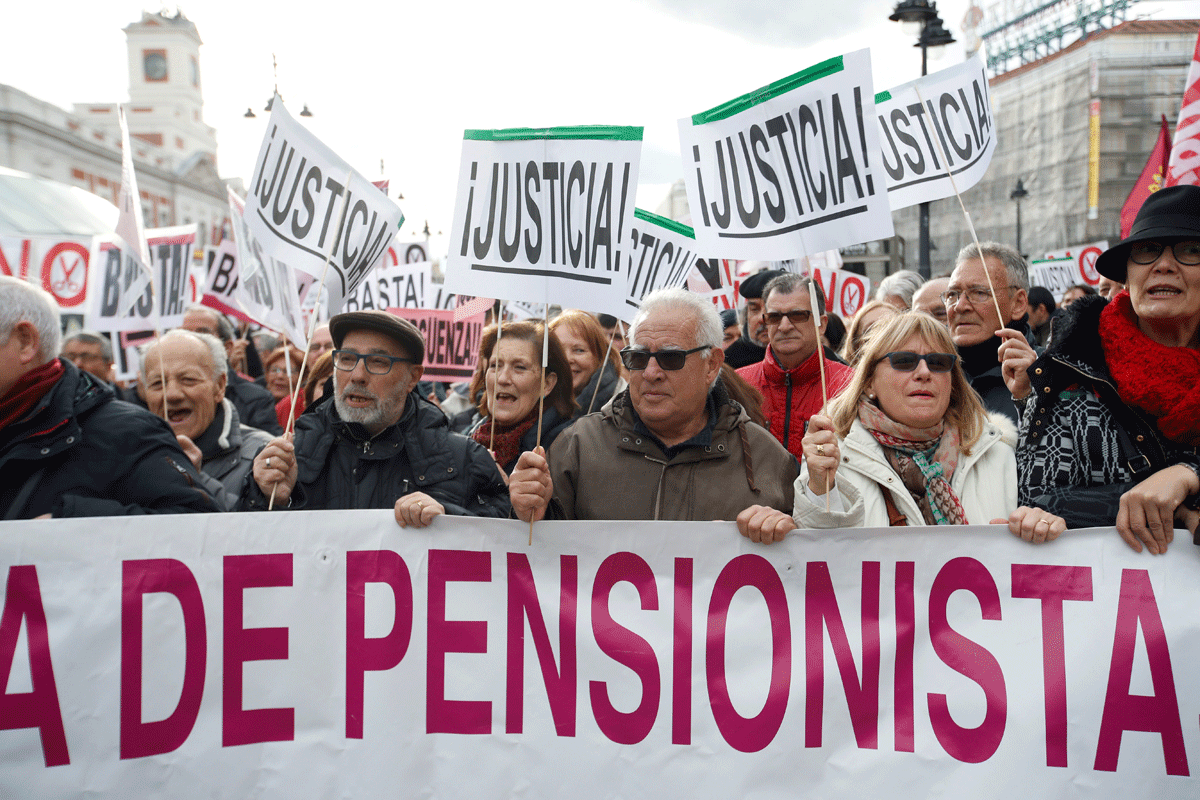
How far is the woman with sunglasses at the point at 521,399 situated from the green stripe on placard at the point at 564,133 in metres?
1.21

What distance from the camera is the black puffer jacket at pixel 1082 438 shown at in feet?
8.27

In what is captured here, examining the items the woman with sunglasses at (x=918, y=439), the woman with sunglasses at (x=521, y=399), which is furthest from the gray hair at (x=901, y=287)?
the woman with sunglasses at (x=918, y=439)

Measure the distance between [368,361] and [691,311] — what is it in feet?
3.50

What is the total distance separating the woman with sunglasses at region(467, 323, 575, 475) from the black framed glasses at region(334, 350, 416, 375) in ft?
2.59

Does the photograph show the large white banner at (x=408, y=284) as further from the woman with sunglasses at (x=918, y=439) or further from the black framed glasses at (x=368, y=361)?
the woman with sunglasses at (x=918, y=439)

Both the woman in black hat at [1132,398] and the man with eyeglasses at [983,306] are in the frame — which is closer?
the woman in black hat at [1132,398]

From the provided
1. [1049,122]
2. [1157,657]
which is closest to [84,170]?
[1049,122]

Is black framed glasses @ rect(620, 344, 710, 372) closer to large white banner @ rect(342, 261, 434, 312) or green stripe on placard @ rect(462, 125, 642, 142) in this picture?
green stripe on placard @ rect(462, 125, 642, 142)

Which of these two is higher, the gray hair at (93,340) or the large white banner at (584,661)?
the gray hair at (93,340)

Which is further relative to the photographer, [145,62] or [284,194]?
[145,62]

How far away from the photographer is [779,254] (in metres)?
2.87

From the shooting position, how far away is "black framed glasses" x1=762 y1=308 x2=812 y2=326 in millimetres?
4305

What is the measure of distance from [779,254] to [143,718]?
6.94 feet

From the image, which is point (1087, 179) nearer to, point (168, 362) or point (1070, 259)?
point (1070, 259)
